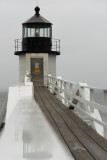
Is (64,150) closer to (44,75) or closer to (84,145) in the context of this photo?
(84,145)

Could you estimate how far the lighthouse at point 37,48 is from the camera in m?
25.7

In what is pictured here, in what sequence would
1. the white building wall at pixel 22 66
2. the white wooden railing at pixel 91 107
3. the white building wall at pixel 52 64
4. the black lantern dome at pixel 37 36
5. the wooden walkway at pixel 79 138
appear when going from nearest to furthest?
the wooden walkway at pixel 79 138, the white wooden railing at pixel 91 107, the black lantern dome at pixel 37 36, the white building wall at pixel 52 64, the white building wall at pixel 22 66

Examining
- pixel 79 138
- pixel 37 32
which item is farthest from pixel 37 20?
pixel 79 138

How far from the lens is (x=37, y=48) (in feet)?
84.4

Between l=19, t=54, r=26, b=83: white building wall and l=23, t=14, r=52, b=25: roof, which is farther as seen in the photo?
l=19, t=54, r=26, b=83: white building wall

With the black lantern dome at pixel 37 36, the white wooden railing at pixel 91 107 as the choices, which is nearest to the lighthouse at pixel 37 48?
the black lantern dome at pixel 37 36

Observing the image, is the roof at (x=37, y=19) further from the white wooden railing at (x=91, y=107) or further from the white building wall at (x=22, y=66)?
the white wooden railing at (x=91, y=107)

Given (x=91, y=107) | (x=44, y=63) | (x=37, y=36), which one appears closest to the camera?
(x=91, y=107)

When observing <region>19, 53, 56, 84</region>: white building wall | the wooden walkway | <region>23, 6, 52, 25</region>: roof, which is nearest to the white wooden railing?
the wooden walkway

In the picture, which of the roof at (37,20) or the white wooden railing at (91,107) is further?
the roof at (37,20)

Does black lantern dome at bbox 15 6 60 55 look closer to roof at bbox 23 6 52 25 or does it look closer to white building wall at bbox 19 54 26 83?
roof at bbox 23 6 52 25

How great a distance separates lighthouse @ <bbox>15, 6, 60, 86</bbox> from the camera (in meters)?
25.7

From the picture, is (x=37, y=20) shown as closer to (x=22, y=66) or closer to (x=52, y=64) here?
(x=52, y=64)

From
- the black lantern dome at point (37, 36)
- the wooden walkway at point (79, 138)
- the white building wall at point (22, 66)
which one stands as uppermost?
the black lantern dome at point (37, 36)
